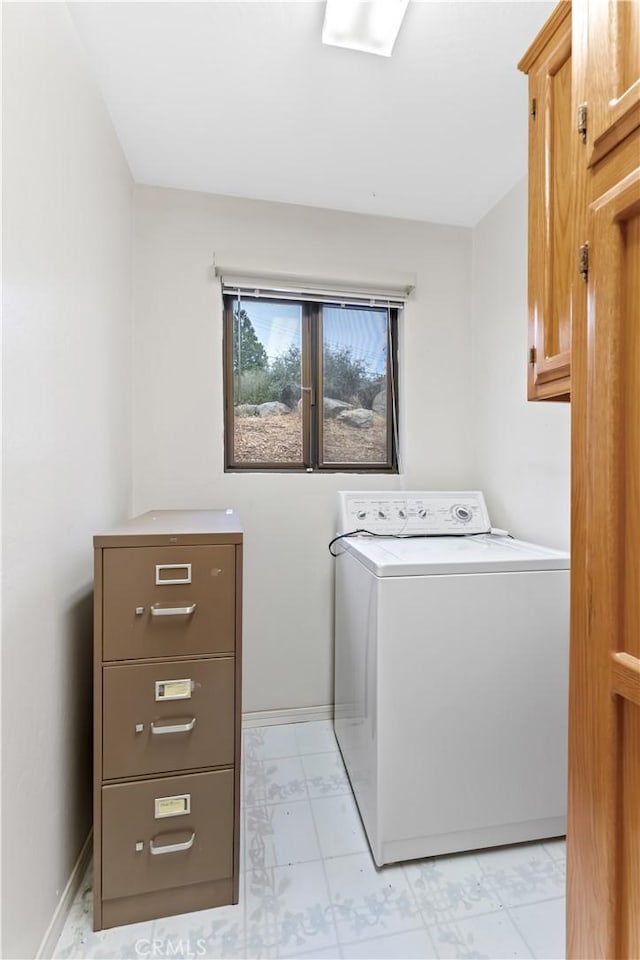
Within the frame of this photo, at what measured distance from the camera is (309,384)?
2225 mm

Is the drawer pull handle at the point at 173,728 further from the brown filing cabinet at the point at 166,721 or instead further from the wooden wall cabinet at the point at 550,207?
the wooden wall cabinet at the point at 550,207

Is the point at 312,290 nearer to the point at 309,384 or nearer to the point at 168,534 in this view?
the point at 309,384

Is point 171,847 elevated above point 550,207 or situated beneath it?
situated beneath

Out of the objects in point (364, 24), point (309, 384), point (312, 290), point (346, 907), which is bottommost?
point (346, 907)

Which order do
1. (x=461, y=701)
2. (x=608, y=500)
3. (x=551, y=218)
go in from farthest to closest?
(x=461, y=701), (x=551, y=218), (x=608, y=500)

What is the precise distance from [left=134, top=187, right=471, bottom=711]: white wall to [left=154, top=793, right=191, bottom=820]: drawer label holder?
886 mm

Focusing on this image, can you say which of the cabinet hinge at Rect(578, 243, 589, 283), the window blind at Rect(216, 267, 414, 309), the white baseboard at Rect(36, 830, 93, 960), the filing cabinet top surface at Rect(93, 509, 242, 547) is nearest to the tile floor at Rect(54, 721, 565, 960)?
the white baseboard at Rect(36, 830, 93, 960)

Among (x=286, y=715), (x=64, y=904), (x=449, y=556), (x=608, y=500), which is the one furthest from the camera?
(x=286, y=715)

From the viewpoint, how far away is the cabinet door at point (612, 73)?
68 cm

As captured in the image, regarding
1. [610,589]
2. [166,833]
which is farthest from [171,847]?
[610,589]

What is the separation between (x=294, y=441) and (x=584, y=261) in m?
1.57

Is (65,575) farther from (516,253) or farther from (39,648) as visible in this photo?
(516,253)

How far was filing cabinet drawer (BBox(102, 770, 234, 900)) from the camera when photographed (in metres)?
1.19

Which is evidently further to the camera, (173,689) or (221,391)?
(221,391)
